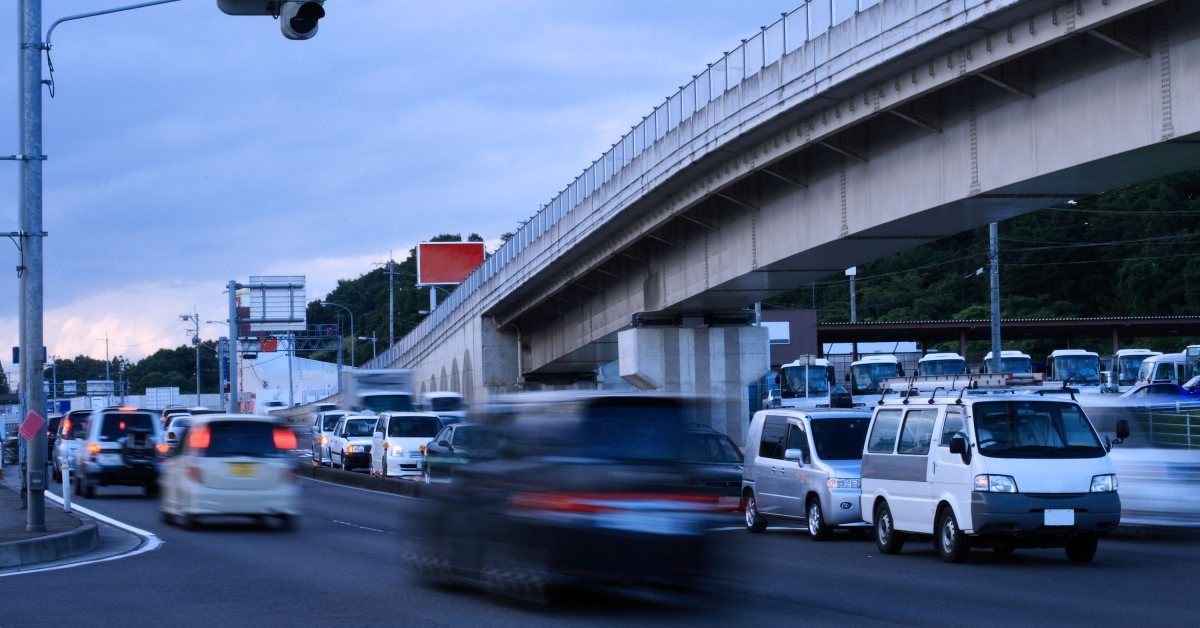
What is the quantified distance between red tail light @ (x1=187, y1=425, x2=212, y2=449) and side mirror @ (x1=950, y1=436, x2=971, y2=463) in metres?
11.8

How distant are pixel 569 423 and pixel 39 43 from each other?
1319 centimetres

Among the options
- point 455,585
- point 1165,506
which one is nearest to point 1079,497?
point 1165,506

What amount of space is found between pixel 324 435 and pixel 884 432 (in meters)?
30.0

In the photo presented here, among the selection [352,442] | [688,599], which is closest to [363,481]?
[352,442]

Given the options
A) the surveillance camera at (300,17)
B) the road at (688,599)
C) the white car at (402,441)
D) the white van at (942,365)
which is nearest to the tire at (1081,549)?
the road at (688,599)

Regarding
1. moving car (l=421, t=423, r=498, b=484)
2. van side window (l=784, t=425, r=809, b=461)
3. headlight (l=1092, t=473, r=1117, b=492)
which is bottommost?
headlight (l=1092, t=473, r=1117, b=492)

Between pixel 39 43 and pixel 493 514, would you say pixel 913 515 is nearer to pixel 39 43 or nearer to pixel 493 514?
pixel 493 514

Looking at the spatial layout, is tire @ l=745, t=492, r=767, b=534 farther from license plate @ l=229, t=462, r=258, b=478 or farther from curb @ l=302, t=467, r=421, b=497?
curb @ l=302, t=467, r=421, b=497

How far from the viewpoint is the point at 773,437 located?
2188 centimetres

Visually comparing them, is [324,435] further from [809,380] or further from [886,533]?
[886,533]

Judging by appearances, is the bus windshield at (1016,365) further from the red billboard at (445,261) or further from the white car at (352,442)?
the red billboard at (445,261)

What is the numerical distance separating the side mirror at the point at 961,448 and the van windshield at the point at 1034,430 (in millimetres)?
156

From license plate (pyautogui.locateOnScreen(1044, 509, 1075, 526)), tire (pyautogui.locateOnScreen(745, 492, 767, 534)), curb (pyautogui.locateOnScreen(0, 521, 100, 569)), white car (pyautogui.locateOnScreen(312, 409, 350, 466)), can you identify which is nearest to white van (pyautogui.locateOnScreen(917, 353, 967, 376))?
white car (pyautogui.locateOnScreen(312, 409, 350, 466))

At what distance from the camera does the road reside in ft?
38.8
